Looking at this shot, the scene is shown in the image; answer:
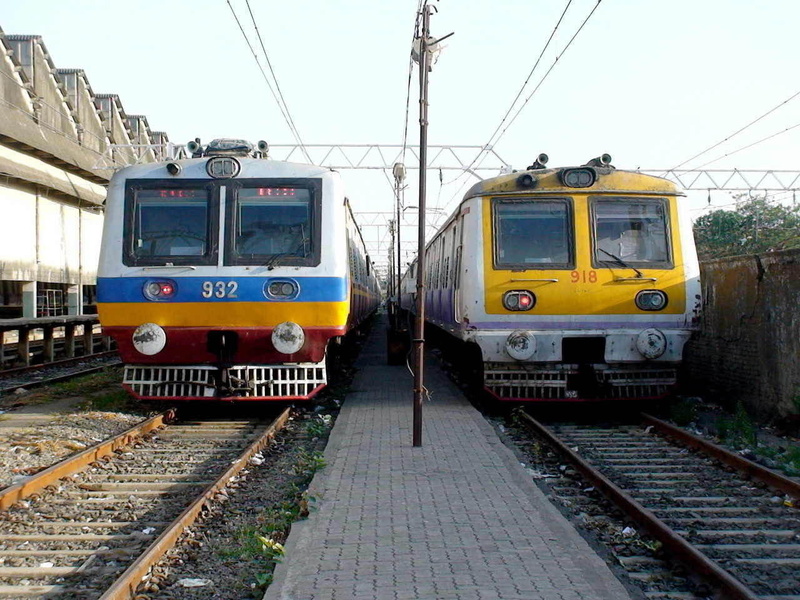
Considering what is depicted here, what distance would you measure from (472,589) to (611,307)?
20.2 ft

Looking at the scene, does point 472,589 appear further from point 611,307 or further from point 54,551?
point 611,307

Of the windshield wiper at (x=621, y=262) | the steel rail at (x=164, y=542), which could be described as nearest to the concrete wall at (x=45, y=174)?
the windshield wiper at (x=621, y=262)

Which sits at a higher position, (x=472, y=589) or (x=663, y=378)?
(x=663, y=378)

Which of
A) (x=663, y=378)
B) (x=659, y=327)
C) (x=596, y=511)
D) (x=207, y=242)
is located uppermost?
(x=207, y=242)

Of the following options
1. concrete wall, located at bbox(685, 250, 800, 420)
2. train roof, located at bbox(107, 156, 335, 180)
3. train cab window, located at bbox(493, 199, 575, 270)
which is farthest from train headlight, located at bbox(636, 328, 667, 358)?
train roof, located at bbox(107, 156, 335, 180)

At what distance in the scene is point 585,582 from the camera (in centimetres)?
416

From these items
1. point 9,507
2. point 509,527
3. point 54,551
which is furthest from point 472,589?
point 9,507

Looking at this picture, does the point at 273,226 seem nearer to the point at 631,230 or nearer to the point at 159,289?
the point at 159,289

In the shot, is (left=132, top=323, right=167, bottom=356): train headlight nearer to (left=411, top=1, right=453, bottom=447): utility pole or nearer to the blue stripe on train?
the blue stripe on train

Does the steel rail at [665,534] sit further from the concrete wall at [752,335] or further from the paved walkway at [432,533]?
the concrete wall at [752,335]

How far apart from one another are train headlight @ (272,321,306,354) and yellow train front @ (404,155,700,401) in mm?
2060

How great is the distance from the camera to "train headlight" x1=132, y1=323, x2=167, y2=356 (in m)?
9.14

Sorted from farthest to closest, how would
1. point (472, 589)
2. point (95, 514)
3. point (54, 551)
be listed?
1. point (95, 514)
2. point (54, 551)
3. point (472, 589)

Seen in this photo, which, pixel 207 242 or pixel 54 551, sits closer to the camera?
pixel 54 551
